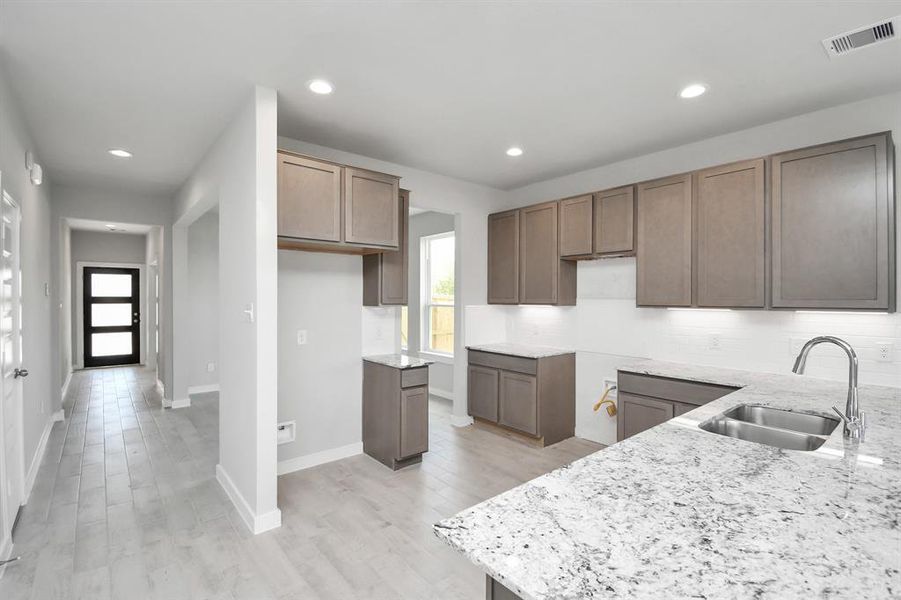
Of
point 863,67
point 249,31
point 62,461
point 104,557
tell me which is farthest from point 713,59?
point 62,461

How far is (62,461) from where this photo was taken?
12.6 ft

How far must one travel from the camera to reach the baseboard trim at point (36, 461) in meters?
3.15

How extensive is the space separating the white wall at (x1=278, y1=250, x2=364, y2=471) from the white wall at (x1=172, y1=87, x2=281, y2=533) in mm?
477

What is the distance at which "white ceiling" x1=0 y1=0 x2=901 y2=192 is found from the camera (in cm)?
200

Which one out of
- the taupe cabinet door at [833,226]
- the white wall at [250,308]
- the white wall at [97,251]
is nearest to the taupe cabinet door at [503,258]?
the taupe cabinet door at [833,226]

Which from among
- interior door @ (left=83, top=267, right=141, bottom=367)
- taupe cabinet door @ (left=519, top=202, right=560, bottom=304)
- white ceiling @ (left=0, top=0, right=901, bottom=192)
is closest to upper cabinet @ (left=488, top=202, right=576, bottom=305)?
taupe cabinet door @ (left=519, top=202, right=560, bottom=304)

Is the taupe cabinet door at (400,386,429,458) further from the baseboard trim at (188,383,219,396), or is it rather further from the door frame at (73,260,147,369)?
the door frame at (73,260,147,369)

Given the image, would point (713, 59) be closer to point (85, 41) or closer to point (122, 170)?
point (85, 41)

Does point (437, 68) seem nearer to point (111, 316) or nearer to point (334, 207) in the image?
point (334, 207)

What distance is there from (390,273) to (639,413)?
7.69 ft

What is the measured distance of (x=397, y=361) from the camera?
3.81 metres

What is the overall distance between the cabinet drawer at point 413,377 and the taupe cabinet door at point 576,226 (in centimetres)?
181

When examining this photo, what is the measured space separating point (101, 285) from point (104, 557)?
26.9 feet

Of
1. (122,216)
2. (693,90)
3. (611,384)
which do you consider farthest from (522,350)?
(122,216)
